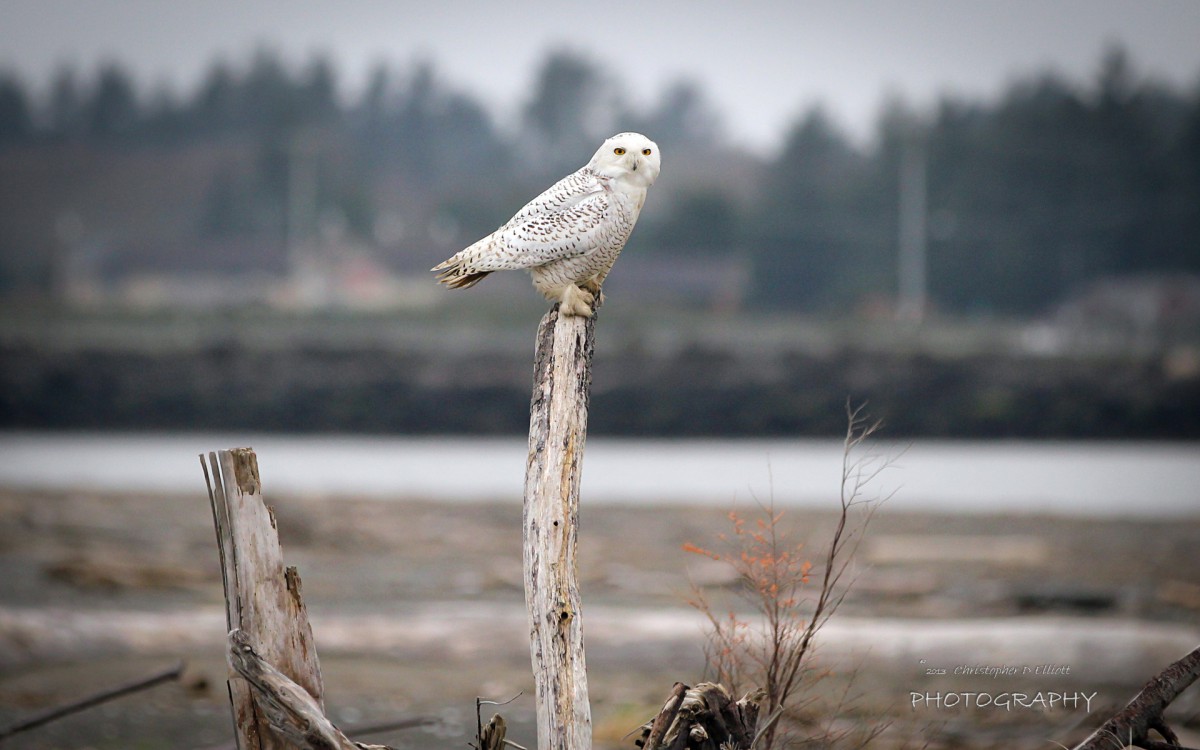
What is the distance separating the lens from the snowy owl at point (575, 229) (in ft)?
17.5

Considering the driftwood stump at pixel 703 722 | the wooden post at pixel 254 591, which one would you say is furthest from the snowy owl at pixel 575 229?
the driftwood stump at pixel 703 722

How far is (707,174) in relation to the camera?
226 ft

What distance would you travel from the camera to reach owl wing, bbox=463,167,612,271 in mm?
5340

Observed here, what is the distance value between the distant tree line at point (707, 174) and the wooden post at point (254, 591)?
50.9m

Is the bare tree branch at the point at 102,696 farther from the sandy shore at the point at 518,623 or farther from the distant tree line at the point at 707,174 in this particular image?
the distant tree line at the point at 707,174

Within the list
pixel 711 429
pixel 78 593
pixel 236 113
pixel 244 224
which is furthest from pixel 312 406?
pixel 236 113

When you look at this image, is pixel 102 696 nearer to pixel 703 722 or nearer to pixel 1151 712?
pixel 703 722

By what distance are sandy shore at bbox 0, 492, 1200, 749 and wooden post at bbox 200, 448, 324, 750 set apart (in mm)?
2163

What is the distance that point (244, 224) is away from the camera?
209 ft

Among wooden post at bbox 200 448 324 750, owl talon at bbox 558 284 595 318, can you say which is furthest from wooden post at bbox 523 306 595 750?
wooden post at bbox 200 448 324 750

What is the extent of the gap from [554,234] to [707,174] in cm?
6466

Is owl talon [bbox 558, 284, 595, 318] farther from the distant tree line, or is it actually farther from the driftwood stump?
the distant tree line

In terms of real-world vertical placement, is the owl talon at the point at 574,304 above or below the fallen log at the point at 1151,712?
above

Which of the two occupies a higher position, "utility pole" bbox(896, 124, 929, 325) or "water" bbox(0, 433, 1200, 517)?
"utility pole" bbox(896, 124, 929, 325)
